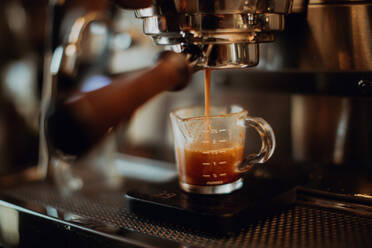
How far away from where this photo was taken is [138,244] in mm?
524

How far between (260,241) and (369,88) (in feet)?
0.92

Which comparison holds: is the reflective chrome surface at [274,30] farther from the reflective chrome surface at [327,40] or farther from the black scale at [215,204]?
the black scale at [215,204]

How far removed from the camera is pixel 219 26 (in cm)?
56

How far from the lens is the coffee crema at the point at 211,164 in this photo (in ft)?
2.04

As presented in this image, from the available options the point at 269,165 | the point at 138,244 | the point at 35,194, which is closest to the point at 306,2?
the point at 269,165

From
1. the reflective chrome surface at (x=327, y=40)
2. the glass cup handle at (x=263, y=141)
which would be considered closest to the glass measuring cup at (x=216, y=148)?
the glass cup handle at (x=263, y=141)

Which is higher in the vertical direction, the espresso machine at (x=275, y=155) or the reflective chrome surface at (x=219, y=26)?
the reflective chrome surface at (x=219, y=26)

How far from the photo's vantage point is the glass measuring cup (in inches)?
24.5

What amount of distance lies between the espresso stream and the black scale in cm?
2

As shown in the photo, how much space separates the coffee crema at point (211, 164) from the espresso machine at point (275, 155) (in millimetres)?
26

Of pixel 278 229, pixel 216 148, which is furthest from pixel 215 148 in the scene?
pixel 278 229

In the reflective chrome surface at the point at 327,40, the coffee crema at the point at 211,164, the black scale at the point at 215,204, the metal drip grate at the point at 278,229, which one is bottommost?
the metal drip grate at the point at 278,229

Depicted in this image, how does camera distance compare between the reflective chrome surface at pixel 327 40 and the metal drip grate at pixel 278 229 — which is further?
the reflective chrome surface at pixel 327 40

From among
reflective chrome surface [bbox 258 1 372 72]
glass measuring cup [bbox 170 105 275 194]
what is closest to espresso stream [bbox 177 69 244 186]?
glass measuring cup [bbox 170 105 275 194]
